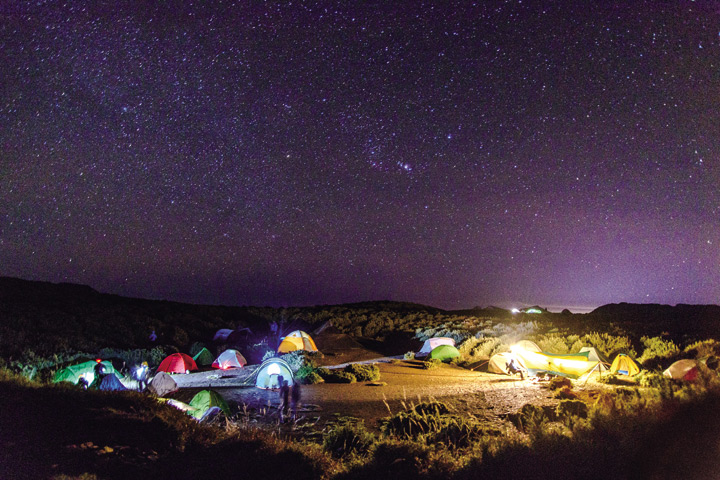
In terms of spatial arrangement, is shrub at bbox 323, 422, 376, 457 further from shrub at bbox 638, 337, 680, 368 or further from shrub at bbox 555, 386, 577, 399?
shrub at bbox 638, 337, 680, 368

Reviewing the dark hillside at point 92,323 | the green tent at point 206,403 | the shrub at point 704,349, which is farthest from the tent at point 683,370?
the dark hillside at point 92,323

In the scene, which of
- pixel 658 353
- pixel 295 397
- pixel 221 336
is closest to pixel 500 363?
pixel 658 353

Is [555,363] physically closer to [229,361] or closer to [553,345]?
[553,345]

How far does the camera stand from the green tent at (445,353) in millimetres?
20844

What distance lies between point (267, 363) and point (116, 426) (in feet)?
28.7

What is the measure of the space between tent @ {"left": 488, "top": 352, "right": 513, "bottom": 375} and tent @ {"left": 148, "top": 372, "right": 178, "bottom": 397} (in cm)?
1192

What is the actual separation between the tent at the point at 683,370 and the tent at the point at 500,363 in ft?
17.9

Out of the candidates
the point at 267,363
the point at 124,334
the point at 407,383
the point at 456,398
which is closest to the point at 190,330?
the point at 124,334

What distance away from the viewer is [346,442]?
24.4ft

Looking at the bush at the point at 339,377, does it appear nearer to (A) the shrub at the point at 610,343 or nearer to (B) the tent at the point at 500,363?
(B) the tent at the point at 500,363

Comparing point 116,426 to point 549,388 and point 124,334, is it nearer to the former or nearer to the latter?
point 549,388

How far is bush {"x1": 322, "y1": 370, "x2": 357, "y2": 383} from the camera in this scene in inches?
621

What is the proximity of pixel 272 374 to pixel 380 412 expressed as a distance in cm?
491

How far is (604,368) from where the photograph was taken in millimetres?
14609
